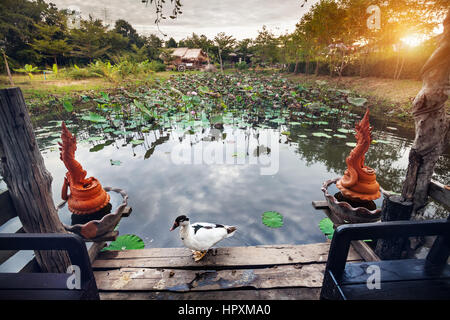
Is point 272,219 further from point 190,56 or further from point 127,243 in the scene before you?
point 190,56

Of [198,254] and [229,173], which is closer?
[198,254]

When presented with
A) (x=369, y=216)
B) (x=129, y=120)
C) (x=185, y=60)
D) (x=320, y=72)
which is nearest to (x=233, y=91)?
(x=129, y=120)

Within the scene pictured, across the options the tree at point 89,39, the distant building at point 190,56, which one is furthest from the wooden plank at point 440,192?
the distant building at point 190,56

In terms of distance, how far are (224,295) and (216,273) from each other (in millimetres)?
219

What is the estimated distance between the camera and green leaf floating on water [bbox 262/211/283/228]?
2779 millimetres

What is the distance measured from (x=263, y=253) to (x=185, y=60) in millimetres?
40307

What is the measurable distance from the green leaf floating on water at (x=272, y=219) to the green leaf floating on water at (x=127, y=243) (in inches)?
65.6

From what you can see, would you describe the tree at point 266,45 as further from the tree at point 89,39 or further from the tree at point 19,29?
the tree at point 19,29

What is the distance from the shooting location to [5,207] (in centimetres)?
136

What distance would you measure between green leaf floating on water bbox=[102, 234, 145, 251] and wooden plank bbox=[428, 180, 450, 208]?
300 centimetres

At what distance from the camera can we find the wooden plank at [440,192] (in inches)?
61.7

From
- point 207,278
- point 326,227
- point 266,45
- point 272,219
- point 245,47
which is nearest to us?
point 207,278

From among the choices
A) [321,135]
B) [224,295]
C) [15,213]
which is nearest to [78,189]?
[15,213]
